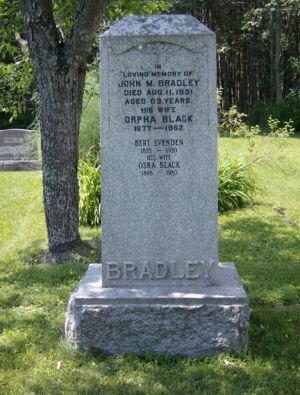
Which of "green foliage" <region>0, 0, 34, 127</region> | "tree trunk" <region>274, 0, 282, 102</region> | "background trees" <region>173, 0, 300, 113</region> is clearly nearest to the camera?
"green foliage" <region>0, 0, 34, 127</region>

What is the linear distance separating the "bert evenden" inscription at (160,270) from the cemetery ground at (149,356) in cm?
64

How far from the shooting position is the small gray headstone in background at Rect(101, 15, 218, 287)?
4652 mm

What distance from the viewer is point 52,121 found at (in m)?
7.15

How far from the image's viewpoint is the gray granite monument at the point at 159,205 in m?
4.52

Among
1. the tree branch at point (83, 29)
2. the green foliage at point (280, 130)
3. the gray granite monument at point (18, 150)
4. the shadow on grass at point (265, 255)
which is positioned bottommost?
the shadow on grass at point (265, 255)

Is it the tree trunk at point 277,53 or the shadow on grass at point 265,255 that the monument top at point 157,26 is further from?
the tree trunk at point 277,53

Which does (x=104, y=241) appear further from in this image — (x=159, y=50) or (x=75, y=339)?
(x=159, y=50)

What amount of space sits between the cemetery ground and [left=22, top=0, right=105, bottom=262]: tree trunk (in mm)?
698

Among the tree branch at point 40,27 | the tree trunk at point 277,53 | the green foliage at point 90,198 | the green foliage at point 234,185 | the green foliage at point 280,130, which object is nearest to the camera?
the tree branch at point 40,27

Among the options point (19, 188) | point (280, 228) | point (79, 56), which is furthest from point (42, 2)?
point (19, 188)

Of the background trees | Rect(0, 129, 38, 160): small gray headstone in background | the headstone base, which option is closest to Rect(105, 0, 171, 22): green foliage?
the headstone base

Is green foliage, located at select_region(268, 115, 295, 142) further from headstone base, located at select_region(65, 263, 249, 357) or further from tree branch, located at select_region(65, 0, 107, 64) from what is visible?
headstone base, located at select_region(65, 263, 249, 357)

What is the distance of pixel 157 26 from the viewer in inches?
183

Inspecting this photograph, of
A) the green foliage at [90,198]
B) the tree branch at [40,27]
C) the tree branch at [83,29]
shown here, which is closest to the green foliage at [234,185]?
the green foliage at [90,198]
